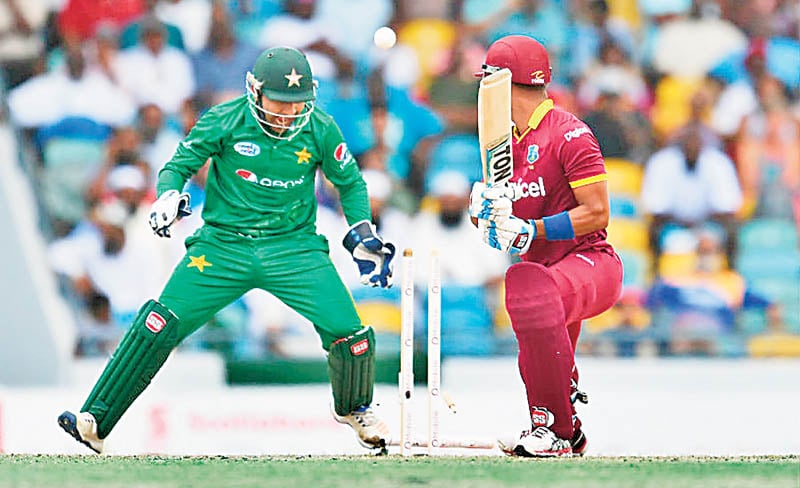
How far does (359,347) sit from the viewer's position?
5.63 m

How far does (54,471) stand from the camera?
4527 millimetres

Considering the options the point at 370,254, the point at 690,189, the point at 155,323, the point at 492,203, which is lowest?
the point at 155,323

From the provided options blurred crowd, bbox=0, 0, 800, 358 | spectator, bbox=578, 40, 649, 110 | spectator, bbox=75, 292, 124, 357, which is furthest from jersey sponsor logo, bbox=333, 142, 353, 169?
spectator, bbox=578, 40, 649, 110

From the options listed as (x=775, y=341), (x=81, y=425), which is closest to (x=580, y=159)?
(x=81, y=425)

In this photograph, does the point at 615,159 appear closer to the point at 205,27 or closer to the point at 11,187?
the point at 205,27

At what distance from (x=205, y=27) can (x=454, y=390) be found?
3.22 metres

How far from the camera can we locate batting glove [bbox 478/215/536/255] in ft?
16.9

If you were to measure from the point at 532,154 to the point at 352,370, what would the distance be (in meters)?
1.13

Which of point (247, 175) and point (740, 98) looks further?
point (740, 98)

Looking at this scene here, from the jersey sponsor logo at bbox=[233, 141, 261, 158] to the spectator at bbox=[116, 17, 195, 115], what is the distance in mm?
3963

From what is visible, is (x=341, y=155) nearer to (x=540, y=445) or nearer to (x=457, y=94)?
(x=540, y=445)

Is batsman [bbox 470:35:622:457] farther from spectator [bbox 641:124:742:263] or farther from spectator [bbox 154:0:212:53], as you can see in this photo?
spectator [bbox 154:0:212:53]

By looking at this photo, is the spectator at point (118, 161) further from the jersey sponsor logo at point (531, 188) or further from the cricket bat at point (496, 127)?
the cricket bat at point (496, 127)

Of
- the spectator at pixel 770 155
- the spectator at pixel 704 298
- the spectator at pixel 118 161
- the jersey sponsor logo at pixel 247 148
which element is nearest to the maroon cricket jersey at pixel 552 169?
the jersey sponsor logo at pixel 247 148
